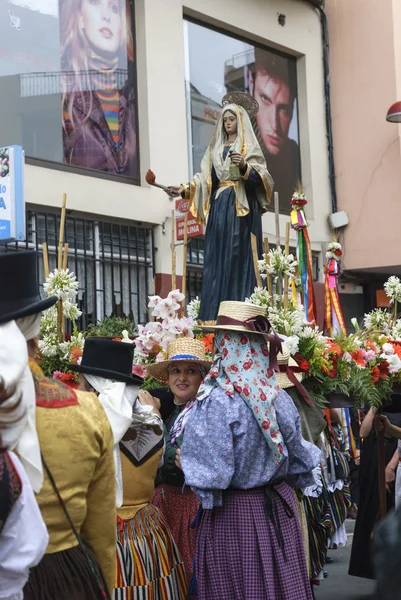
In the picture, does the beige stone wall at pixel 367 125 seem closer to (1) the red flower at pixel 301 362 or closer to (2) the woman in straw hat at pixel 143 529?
(1) the red flower at pixel 301 362

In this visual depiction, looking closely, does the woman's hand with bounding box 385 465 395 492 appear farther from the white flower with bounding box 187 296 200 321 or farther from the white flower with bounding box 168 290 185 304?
the white flower with bounding box 168 290 185 304

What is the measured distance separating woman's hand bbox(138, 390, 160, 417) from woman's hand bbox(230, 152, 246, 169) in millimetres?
2762

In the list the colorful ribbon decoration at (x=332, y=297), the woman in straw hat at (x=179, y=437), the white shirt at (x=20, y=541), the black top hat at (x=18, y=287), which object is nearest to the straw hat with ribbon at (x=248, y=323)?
the woman in straw hat at (x=179, y=437)

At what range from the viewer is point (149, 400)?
555 centimetres

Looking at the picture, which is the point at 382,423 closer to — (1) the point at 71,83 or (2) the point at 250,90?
(1) the point at 71,83

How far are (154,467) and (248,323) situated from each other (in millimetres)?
948

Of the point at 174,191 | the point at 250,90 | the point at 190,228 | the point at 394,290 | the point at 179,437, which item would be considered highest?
the point at 250,90

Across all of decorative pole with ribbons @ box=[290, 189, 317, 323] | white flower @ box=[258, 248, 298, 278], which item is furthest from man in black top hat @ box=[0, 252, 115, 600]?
decorative pole with ribbons @ box=[290, 189, 317, 323]

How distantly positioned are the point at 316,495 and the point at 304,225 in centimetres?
286

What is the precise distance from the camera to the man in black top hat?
286cm

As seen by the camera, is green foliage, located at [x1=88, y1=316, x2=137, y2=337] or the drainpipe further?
the drainpipe

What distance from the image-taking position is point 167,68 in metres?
13.6

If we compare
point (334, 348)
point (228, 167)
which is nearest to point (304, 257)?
point (228, 167)

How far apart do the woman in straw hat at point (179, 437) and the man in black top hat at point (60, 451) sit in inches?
70.2
